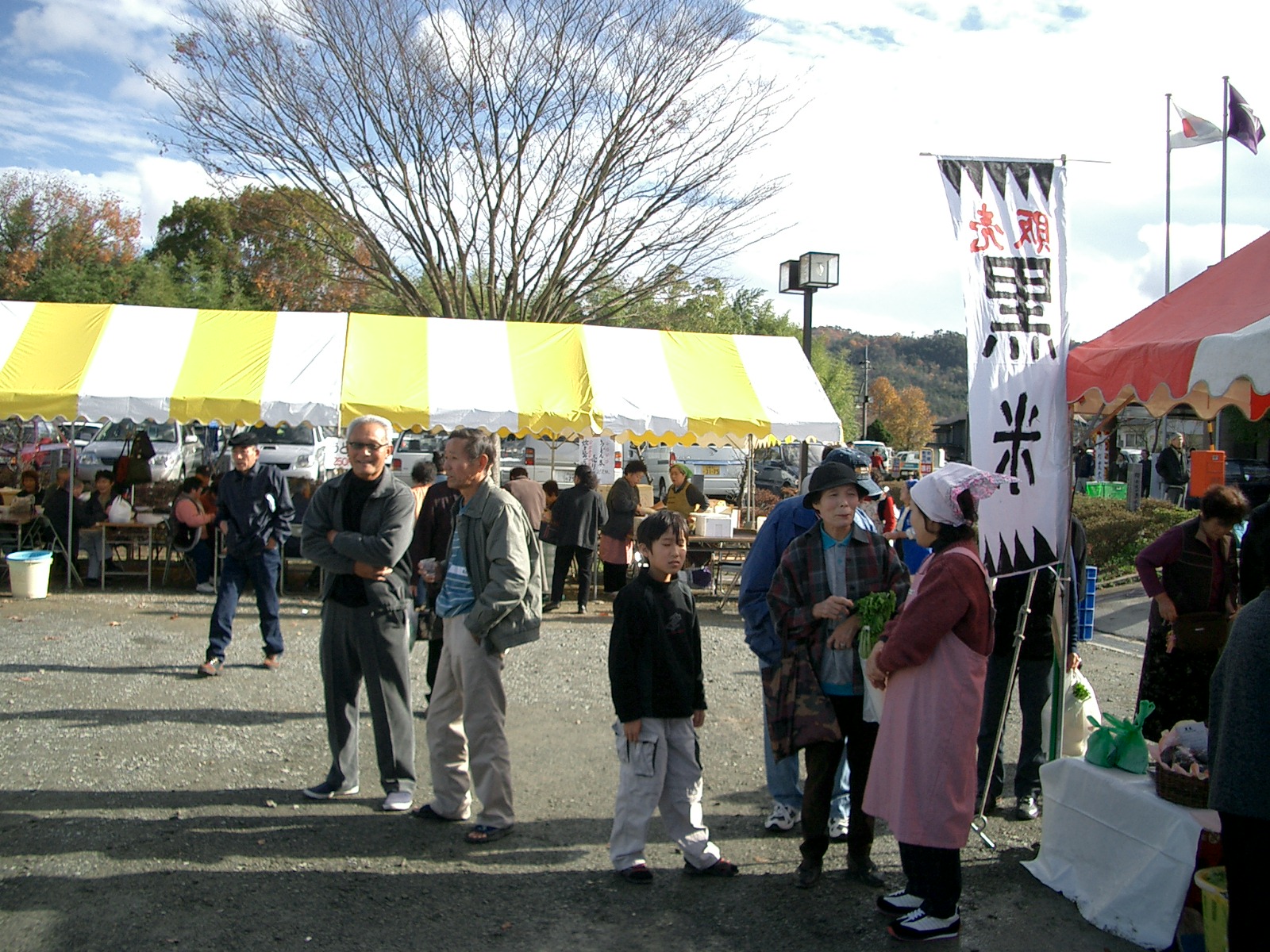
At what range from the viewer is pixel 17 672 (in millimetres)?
7121

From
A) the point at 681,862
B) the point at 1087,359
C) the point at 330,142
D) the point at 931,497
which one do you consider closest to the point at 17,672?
the point at 681,862

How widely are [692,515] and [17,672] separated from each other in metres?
7.17

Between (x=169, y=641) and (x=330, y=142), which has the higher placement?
(x=330, y=142)

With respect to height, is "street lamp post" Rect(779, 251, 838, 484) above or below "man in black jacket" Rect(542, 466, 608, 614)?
above

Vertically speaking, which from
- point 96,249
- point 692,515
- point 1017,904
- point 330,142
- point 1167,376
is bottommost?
point 1017,904

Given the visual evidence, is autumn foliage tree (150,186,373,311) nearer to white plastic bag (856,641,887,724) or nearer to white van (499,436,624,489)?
white van (499,436,624,489)

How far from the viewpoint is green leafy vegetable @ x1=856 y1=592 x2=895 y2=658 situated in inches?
148

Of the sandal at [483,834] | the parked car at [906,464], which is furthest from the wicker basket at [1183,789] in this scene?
the parked car at [906,464]

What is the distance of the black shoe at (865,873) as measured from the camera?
157 inches

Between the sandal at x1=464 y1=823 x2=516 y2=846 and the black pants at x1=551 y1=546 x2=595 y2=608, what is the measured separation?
6155mm

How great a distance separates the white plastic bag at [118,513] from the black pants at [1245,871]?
11207 mm

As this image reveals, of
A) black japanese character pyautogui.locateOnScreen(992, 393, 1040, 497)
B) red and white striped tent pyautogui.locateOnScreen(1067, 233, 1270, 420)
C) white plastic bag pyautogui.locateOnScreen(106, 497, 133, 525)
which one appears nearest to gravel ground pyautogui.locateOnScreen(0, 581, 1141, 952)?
black japanese character pyautogui.locateOnScreen(992, 393, 1040, 497)

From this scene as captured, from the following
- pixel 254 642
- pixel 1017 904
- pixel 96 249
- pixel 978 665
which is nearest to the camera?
pixel 978 665

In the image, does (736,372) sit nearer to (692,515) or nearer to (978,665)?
(692,515)
